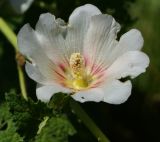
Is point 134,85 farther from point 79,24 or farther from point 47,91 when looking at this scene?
point 47,91

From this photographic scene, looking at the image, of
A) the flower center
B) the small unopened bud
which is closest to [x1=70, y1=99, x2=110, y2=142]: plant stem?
the flower center

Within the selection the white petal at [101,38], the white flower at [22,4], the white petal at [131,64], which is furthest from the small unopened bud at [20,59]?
the white petal at [131,64]

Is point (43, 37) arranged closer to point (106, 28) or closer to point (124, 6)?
point (106, 28)

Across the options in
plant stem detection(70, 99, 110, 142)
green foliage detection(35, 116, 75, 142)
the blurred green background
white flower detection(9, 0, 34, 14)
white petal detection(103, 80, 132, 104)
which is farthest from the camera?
the blurred green background

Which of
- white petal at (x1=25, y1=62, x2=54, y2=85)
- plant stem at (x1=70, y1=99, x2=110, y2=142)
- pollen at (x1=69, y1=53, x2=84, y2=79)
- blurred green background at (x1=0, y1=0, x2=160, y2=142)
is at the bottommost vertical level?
blurred green background at (x1=0, y1=0, x2=160, y2=142)

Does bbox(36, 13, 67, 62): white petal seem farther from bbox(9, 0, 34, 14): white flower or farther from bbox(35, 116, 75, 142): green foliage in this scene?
bbox(9, 0, 34, 14): white flower

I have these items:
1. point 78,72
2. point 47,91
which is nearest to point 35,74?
point 47,91
